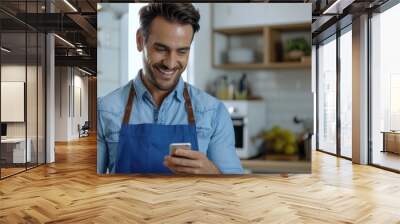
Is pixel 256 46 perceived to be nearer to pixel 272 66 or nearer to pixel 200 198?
A: pixel 272 66

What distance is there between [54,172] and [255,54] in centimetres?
358

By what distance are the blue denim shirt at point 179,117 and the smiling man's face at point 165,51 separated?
0.14 metres

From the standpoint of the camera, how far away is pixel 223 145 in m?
5.47

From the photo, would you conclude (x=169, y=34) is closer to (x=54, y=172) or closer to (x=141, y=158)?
(x=141, y=158)

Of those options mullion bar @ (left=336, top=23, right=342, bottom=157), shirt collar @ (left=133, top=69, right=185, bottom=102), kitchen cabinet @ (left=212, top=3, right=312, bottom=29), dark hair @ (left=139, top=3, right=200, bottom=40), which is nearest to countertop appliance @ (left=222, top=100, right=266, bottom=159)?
shirt collar @ (left=133, top=69, right=185, bottom=102)

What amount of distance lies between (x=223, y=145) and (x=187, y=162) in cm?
51

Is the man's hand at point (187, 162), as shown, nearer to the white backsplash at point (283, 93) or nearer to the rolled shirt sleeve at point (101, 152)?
the rolled shirt sleeve at point (101, 152)

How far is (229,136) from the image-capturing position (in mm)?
5473

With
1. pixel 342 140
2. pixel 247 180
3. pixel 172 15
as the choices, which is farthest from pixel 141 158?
pixel 342 140

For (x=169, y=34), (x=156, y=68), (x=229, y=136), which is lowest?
(x=229, y=136)

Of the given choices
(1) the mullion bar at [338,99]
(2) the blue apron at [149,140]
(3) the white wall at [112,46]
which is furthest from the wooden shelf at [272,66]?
(1) the mullion bar at [338,99]

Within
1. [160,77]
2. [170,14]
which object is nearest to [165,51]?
[160,77]

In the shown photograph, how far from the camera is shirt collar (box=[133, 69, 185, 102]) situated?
17.7 ft

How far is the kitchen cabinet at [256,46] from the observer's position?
545 cm
